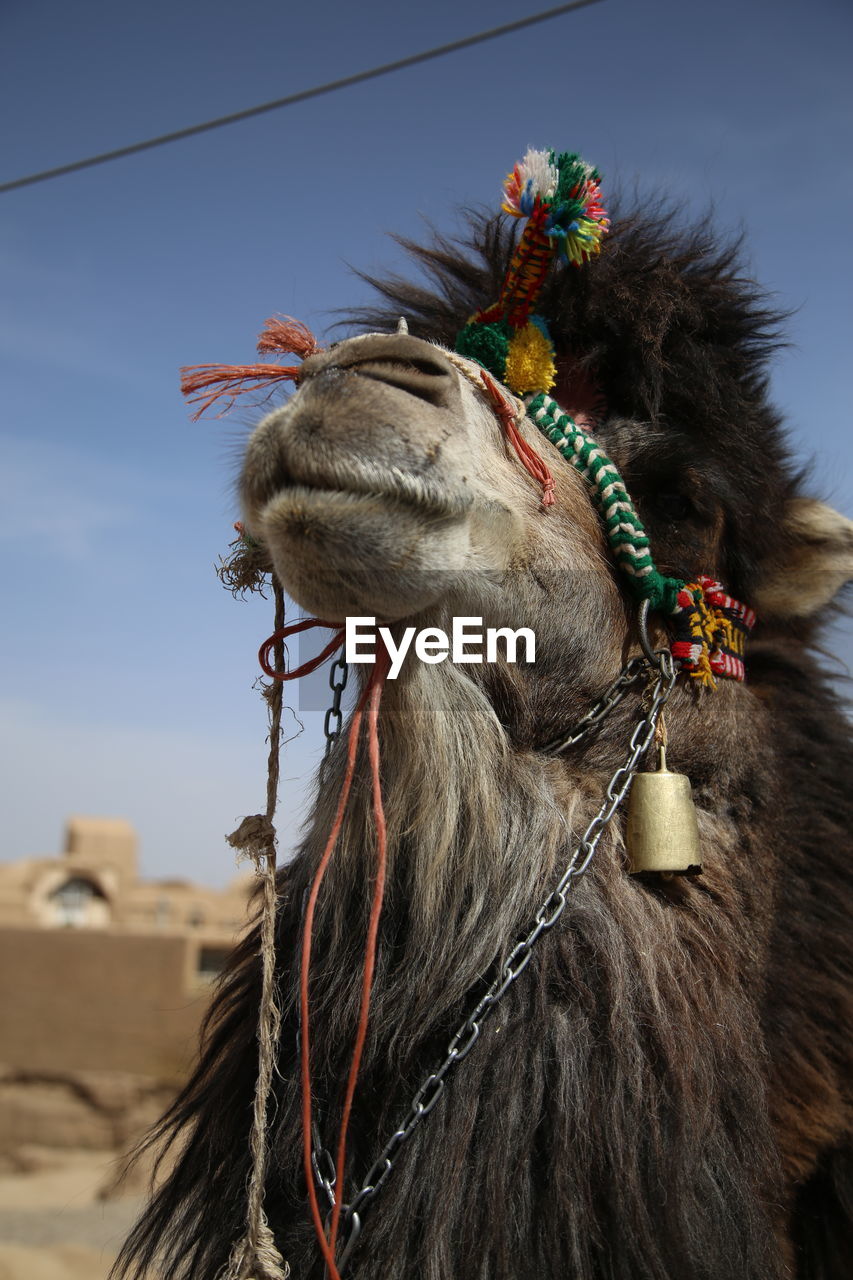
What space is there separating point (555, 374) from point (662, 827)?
1.15m

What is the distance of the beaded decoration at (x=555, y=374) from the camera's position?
237 centimetres

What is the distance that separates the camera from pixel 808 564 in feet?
9.20

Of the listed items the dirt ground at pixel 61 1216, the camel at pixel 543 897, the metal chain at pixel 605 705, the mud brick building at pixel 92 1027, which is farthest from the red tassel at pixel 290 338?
the mud brick building at pixel 92 1027

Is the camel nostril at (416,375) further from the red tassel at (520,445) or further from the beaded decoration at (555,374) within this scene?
the beaded decoration at (555,374)

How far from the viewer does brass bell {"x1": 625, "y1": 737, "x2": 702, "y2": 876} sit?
2104mm

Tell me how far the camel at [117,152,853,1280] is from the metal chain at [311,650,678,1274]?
0.01 metres

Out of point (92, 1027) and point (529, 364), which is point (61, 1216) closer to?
point (92, 1027)

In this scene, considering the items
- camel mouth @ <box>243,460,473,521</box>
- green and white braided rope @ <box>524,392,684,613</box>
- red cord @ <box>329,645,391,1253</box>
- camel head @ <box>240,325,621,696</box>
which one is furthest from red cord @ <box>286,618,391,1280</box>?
green and white braided rope @ <box>524,392,684,613</box>

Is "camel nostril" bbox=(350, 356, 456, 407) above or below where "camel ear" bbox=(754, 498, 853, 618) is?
above

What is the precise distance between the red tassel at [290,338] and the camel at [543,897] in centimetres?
15

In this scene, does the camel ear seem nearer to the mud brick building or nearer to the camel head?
the camel head

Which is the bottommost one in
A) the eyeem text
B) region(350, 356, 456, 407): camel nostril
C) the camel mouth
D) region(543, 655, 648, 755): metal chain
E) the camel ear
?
region(543, 655, 648, 755): metal chain

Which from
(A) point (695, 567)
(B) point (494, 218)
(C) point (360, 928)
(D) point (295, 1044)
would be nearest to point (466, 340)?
(B) point (494, 218)

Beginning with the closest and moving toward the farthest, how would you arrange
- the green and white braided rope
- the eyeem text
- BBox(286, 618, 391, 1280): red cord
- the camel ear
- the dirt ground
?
1. BBox(286, 618, 391, 1280): red cord
2. the eyeem text
3. the green and white braided rope
4. the camel ear
5. the dirt ground
